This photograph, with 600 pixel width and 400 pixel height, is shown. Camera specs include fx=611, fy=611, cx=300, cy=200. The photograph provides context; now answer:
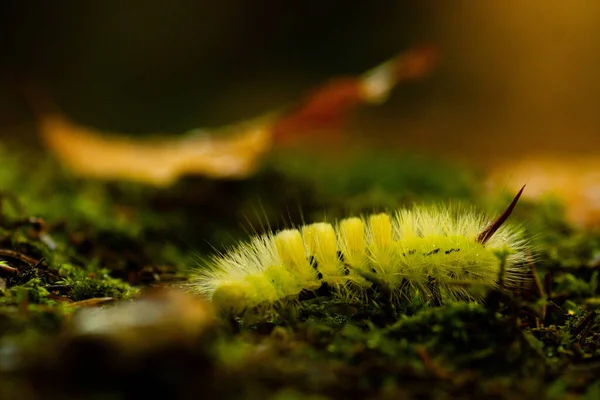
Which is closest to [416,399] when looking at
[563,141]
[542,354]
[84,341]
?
[542,354]

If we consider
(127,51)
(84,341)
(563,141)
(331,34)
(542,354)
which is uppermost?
(127,51)

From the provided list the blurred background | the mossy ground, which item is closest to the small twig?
the mossy ground

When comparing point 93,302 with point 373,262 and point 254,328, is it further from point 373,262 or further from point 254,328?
point 373,262

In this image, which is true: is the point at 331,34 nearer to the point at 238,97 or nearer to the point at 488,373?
the point at 238,97

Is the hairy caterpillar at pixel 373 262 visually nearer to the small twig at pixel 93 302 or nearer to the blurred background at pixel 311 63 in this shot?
the small twig at pixel 93 302

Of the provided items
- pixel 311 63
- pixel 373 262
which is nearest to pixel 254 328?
pixel 373 262

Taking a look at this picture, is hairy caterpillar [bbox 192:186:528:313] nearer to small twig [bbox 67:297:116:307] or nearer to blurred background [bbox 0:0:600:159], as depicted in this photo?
small twig [bbox 67:297:116:307]
